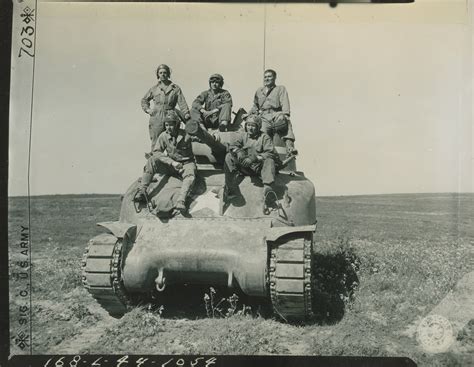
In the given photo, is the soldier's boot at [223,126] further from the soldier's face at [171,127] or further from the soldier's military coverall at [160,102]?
the soldier's face at [171,127]

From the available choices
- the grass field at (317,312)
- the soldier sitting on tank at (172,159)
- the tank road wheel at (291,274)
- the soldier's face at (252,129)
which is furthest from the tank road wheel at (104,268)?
the soldier's face at (252,129)

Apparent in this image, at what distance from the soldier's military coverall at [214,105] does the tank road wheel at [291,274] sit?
296cm

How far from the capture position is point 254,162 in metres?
7.58

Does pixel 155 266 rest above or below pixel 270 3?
below

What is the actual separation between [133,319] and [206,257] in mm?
1441

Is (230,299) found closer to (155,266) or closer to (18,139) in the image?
(155,266)

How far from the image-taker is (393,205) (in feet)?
58.2

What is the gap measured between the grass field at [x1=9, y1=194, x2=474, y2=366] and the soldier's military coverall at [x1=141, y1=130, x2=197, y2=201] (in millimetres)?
1685

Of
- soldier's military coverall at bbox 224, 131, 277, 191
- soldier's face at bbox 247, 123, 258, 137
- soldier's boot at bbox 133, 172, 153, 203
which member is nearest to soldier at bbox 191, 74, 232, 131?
soldier's face at bbox 247, 123, 258, 137

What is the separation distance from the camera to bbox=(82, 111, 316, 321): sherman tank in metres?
6.58

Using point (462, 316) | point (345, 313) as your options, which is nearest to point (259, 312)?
point (345, 313)

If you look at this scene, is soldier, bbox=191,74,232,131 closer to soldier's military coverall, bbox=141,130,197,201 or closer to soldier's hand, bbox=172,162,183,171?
soldier's military coverall, bbox=141,130,197,201

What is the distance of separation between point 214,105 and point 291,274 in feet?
11.7

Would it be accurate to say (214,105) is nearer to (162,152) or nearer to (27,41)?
(162,152)
